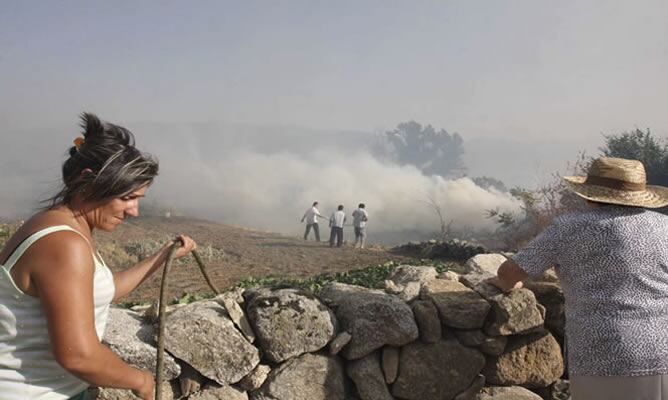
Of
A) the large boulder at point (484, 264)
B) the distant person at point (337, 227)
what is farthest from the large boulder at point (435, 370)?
the distant person at point (337, 227)

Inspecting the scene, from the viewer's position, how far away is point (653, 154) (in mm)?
24438

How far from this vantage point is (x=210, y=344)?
3.39 m

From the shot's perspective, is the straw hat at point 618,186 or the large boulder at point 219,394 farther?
the large boulder at point 219,394

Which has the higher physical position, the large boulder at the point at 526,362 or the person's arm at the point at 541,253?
the person's arm at the point at 541,253

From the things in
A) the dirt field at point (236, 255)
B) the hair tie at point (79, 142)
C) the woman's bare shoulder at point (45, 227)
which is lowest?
the dirt field at point (236, 255)

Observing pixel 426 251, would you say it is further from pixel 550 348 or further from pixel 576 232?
pixel 576 232

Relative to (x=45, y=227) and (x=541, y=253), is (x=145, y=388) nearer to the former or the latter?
(x=45, y=227)

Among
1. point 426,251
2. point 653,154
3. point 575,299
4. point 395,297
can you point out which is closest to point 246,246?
point 426,251

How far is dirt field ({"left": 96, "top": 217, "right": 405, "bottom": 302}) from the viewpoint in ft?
36.2

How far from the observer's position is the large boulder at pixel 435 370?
387cm

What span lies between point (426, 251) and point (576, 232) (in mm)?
13037

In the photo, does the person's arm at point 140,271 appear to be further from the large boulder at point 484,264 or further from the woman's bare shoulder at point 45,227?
the large boulder at point 484,264

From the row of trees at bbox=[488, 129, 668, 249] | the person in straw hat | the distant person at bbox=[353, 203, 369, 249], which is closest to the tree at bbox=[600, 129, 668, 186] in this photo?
the row of trees at bbox=[488, 129, 668, 249]

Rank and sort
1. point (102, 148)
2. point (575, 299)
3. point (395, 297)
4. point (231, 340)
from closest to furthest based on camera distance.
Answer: point (102, 148), point (575, 299), point (231, 340), point (395, 297)
